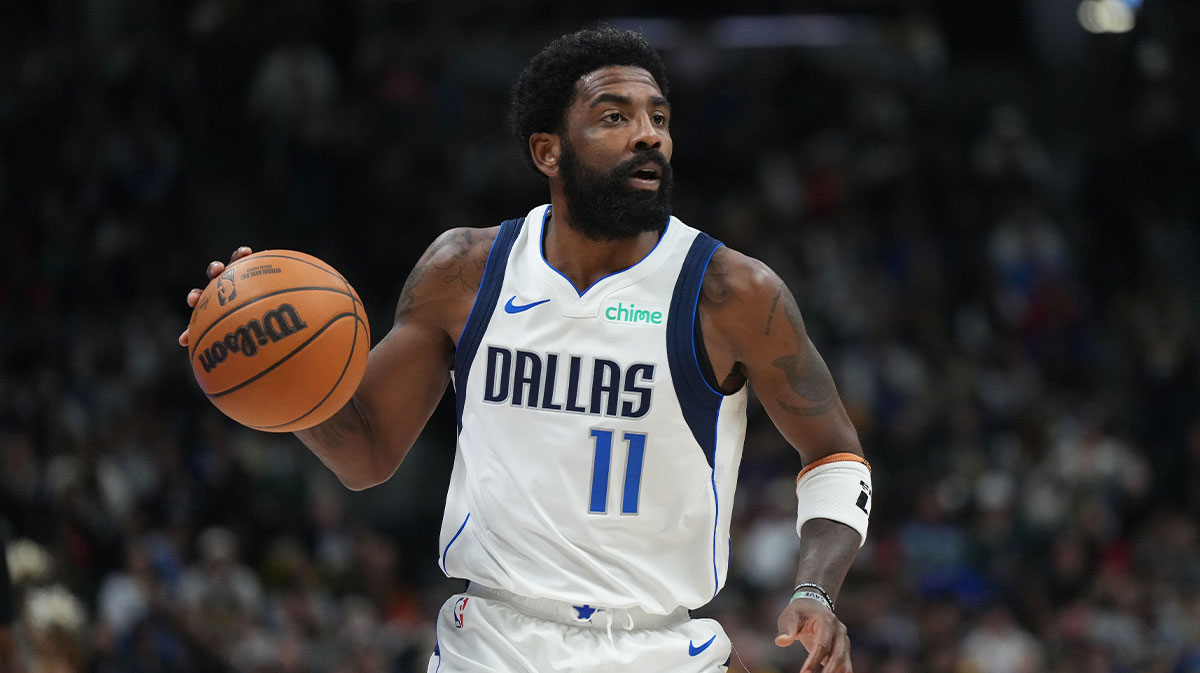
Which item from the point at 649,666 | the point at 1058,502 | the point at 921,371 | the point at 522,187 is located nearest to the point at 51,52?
the point at 522,187

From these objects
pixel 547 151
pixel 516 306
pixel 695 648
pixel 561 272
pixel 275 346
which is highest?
pixel 547 151

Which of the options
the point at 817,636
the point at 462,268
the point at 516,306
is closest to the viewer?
the point at 817,636

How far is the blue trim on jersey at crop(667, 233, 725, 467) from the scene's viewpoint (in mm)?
4215

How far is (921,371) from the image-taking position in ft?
40.9

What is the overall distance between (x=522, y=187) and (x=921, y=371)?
3.77 meters

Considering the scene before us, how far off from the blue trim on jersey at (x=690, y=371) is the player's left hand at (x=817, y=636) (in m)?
0.53

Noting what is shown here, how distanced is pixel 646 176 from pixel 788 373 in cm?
71

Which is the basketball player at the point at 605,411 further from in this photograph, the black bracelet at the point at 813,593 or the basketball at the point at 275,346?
the basketball at the point at 275,346

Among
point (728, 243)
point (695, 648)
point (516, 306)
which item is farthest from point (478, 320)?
point (728, 243)

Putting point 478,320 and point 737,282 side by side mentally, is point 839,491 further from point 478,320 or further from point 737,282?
point 478,320

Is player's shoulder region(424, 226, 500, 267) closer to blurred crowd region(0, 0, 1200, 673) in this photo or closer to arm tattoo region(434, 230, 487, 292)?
arm tattoo region(434, 230, 487, 292)

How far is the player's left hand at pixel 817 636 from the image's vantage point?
3877mm

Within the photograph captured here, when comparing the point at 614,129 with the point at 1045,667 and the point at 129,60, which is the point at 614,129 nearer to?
the point at 1045,667

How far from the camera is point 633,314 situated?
4277mm
